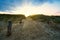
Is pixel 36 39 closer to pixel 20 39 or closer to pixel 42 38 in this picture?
pixel 42 38

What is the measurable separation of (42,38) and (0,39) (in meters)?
3.70

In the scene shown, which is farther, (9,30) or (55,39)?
(9,30)

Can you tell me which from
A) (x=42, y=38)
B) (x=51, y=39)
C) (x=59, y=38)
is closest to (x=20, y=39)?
(x=42, y=38)

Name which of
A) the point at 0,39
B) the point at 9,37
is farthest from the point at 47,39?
the point at 0,39

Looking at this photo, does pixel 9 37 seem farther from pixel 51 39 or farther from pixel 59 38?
pixel 59 38

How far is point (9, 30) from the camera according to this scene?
1203 centimetres

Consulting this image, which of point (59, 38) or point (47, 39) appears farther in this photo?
point (59, 38)

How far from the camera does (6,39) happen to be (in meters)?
10.9

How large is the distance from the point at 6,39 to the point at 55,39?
13.9 feet

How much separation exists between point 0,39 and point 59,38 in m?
5.29

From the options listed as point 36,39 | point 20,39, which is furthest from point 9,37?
point 36,39

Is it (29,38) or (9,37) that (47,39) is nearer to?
(29,38)

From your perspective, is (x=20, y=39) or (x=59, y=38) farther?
(x=59, y=38)

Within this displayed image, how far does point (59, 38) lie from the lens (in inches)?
452
